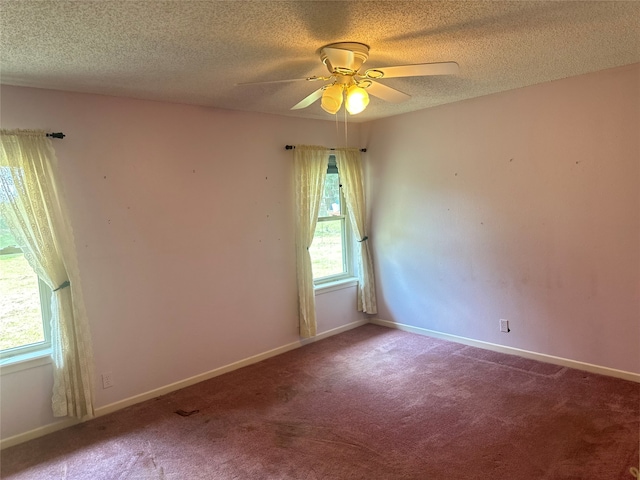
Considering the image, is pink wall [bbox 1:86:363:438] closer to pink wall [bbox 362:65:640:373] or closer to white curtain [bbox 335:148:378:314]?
white curtain [bbox 335:148:378:314]

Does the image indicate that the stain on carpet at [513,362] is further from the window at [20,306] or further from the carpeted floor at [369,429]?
the window at [20,306]

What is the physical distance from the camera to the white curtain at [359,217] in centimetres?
496

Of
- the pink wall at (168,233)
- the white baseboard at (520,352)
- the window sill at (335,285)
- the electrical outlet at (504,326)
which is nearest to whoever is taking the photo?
the pink wall at (168,233)

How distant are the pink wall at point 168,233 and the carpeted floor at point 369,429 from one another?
0.34 meters

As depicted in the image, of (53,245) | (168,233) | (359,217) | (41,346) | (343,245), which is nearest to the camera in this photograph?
(53,245)

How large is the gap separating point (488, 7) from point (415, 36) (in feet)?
1.37

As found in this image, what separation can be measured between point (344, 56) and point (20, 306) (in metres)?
2.74

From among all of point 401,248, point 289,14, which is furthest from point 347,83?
point 401,248

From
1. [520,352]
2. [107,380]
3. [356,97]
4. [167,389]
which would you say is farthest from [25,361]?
[520,352]

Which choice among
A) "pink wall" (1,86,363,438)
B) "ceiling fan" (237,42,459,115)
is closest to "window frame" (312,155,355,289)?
"pink wall" (1,86,363,438)

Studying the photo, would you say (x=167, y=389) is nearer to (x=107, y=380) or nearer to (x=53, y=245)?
(x=107, y=380)

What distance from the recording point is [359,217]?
16.8 feet

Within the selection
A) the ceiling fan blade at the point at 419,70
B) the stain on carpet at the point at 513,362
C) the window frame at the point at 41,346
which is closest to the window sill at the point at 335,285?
the stain on carpet at the point at 513,362

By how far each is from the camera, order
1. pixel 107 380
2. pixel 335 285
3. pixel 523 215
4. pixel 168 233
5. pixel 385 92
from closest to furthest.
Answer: pixel 385 92 → pixel 107 380 → pixel 168 233 → pixel 523 215 → pixel 335 285
